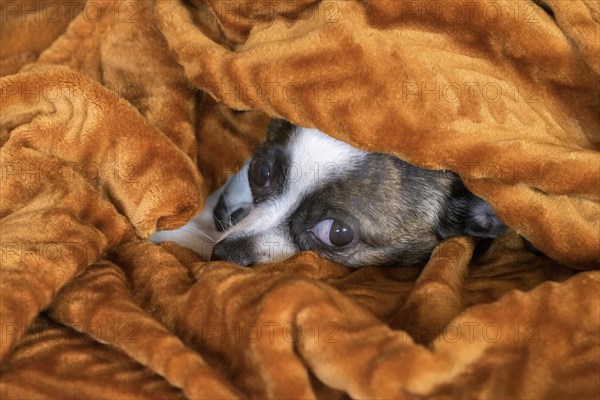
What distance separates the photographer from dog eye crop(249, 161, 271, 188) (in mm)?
2098

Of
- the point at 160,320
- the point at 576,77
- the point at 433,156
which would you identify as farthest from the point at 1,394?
the point at 576,77

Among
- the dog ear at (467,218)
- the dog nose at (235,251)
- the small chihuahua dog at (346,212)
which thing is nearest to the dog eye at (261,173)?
the small chihuahua dog at (346,212)

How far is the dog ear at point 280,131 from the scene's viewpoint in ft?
6.76

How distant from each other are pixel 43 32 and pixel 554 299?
1.58 metres

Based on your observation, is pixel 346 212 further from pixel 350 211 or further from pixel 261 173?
pixel 261 173

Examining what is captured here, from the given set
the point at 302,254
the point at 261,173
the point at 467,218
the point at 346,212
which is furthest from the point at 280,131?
the point at 467,218

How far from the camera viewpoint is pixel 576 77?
167 centimetres

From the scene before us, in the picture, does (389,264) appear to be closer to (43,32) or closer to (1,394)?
(1,394)

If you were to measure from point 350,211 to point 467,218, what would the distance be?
0.34 metres

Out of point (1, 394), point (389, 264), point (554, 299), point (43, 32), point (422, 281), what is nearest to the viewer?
point (1, 394)

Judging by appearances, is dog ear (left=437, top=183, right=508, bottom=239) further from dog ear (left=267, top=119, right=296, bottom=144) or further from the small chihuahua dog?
dog ear (left=267, top=119, right=296, bottom=144)

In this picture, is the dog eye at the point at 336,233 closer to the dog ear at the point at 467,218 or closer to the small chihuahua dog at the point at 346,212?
the small chihuahua dog at the point at 346,212

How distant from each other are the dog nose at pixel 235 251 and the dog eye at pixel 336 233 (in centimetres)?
20

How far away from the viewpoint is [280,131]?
6.89 ft
